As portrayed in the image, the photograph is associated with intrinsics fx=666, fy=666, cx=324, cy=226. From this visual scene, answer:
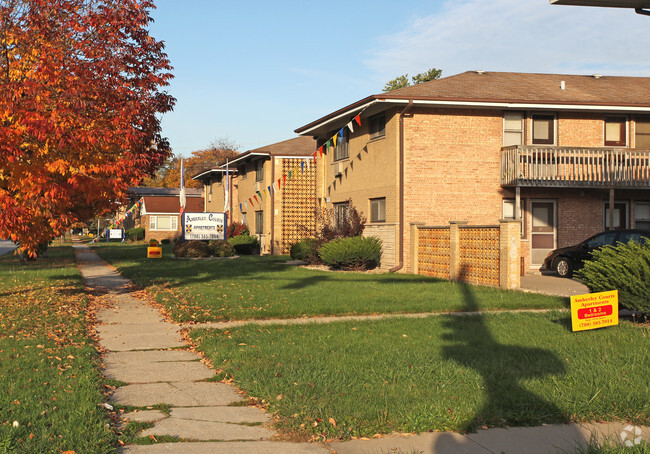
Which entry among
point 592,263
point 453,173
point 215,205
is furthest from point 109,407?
point 215,205

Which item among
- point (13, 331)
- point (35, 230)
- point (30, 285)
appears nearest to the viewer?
point (13, 331)

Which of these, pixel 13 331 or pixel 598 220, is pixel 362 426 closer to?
pixel 13 331

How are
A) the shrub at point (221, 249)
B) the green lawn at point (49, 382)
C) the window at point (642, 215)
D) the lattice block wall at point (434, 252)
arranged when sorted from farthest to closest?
1. the shrub at point (221, 249)
2. the window at point (642, 215)
3. the lattice block wall at point (434, 252)
4. the green lawn at point (49, 382)

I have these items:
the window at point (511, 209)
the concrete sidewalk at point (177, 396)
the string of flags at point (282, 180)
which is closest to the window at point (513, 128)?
the window at point (511, 209)

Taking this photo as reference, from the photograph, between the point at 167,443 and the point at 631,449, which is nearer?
the point at 631,449

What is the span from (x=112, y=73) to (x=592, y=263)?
10363 mm

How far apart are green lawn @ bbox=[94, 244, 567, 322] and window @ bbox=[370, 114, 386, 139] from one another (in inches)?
214

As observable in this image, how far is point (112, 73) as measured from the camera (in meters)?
14.3

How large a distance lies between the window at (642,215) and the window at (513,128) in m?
5.17

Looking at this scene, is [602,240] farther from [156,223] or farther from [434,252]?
[156,223]

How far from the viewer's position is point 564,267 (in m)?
21.6

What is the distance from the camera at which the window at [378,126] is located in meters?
23.7

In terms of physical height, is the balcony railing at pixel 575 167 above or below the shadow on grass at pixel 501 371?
above

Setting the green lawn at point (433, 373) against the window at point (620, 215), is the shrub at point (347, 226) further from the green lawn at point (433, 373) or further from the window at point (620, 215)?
the green lawn at point (433, 373)
